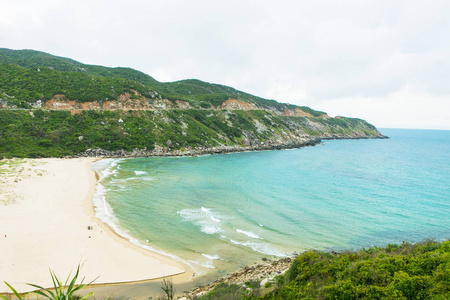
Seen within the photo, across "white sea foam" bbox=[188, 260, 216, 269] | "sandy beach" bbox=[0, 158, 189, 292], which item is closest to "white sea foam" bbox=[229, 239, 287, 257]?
"white sea foam" bbox=[188, 260, 216, 269]

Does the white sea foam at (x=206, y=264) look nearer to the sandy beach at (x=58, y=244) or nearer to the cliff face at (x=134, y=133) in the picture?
the sandy beach at (x=58, y=244)

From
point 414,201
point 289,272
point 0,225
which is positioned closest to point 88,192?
point 0,225

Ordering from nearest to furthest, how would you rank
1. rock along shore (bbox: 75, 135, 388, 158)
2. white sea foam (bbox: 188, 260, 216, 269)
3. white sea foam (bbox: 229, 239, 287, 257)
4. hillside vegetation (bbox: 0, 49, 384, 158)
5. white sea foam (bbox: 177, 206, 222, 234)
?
1. white sea foam (bbox: 188, 260, 216, 269)
2. white sea foam (bbox: 229, 239, 287, 257)
3. white sea foam (bbox: 177, 206, 222, 234)
4. hillside vegetation (bbox: 0, 49, 384, 158)
5. rock along shore (bbox: 75, 135, 388, 158)

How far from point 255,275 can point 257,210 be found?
15.9m

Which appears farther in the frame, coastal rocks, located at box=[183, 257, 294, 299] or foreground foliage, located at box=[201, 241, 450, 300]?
coastal rocks, located at box=[183, 257, 294, 299]

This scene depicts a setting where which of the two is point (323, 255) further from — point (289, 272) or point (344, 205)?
point (344, 205)

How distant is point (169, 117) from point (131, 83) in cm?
2323

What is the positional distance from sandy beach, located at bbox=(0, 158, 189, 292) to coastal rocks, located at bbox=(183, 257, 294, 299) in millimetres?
2762

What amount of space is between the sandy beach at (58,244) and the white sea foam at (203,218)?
23.2 feet

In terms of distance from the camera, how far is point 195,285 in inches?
674

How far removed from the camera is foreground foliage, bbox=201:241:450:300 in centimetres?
968

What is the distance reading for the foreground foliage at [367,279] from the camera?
31.8ft

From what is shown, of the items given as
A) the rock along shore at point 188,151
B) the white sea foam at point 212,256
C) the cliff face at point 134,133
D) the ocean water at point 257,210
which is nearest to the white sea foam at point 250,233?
the ocean water at point 257,210

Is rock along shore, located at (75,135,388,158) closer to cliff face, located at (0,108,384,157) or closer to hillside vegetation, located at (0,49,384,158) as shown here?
cliff face, located at (0,108,384,157)
